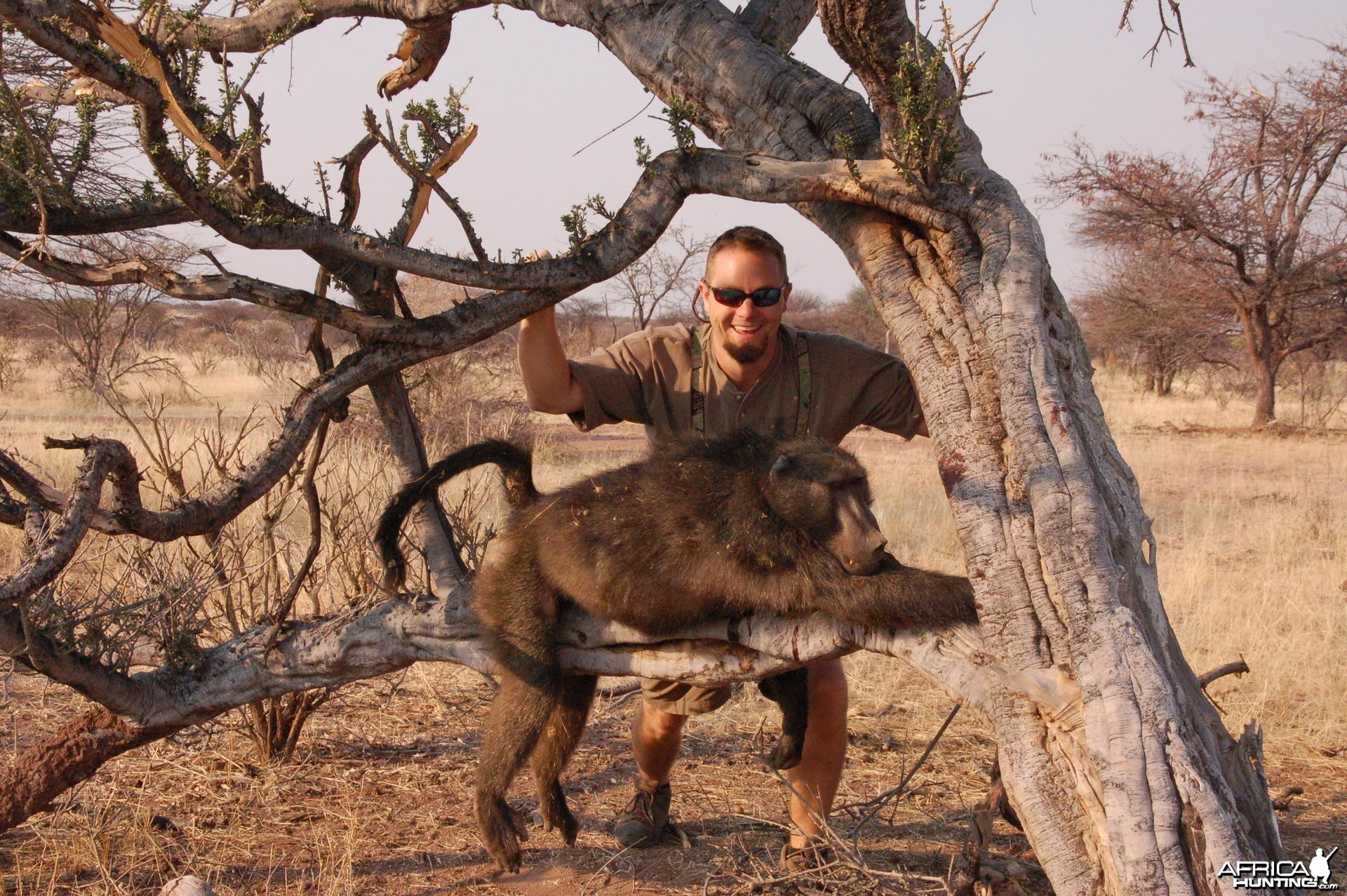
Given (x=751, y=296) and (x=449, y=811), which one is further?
(x=449, y=811)

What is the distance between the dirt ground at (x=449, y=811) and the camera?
354 centimetres

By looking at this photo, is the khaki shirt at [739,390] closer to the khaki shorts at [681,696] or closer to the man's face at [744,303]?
the man's face at [744,303]

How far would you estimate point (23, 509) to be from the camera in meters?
2.92

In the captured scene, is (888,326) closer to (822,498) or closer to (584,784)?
(822,498)

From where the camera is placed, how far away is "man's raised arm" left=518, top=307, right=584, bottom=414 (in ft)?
10.6

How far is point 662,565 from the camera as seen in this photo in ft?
9.95

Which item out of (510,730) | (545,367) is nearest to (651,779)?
(510,730)

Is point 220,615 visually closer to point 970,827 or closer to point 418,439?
point 418,439

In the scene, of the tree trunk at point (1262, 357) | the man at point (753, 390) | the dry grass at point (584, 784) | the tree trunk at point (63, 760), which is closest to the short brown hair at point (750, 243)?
the man at point (753, 390)

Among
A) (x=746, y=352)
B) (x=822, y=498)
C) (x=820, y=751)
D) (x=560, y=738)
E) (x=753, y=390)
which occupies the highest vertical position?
(x=746, y=352)

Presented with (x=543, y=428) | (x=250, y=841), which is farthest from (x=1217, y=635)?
(x=543, y=428)

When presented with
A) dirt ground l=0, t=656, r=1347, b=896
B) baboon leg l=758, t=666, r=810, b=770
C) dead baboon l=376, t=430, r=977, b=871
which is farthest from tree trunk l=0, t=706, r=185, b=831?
baboon leg l=758, t=666, r=810, b=770

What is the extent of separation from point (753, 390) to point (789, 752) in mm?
1262

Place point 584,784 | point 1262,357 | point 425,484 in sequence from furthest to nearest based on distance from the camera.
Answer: point 1262,357
point 584,784
point 425,484
